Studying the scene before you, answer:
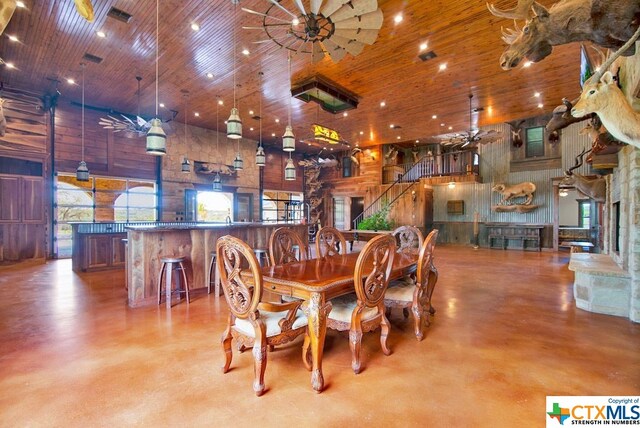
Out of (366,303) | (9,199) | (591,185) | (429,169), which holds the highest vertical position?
(429,169)

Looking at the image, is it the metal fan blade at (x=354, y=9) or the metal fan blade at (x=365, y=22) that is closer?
the metal fan blade at (x=354, y=9)

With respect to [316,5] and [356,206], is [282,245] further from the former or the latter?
[356,206]

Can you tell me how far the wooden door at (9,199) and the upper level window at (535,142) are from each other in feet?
50.2

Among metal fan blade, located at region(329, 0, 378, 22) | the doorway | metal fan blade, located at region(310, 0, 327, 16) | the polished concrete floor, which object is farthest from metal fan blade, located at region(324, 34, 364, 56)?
the doorway

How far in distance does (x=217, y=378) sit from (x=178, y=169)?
361 inches

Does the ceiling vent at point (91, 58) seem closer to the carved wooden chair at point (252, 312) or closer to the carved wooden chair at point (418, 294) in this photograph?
the carved wooden chair at point (252, 312)

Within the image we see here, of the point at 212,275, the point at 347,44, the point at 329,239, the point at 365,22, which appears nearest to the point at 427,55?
the point at 347,44

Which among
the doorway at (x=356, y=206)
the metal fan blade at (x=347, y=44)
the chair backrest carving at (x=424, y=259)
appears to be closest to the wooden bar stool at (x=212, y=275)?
the chair backrest carving at (x=424, y=259)

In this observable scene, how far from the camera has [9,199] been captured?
6.93 m

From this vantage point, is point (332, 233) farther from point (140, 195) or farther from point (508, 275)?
point (140, 195)

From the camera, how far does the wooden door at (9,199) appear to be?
6.84m

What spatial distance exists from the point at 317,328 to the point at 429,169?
1068 cm

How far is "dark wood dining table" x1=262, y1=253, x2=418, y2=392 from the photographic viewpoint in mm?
1987

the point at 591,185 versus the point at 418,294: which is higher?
the point at 591,185
